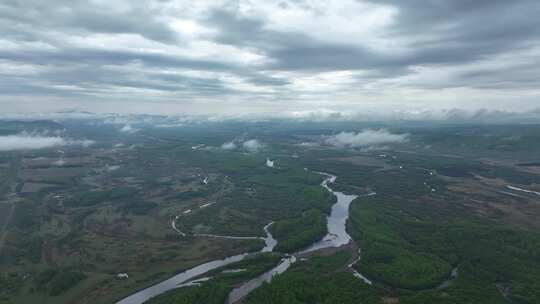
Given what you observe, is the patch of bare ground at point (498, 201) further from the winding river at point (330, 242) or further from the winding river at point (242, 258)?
the winding river at point (242, 258)

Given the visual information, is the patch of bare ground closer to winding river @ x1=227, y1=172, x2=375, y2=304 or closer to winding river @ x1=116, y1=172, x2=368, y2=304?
winding river @ x1=227, y1=172, x2=375, y2=304

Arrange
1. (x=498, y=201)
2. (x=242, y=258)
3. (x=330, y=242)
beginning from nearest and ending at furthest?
(x=242, y=258)
(x=330, y=242)
(x=498, y=201)

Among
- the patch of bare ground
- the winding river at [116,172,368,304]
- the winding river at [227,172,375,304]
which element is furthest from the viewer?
the patch of bare ground

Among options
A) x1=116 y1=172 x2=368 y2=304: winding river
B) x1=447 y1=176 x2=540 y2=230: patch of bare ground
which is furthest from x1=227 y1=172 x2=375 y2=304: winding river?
x1=447 y1=176 x2=540 y2=230: patch of bare ground

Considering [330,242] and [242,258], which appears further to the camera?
[330,242]

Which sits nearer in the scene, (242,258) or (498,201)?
(242,258)

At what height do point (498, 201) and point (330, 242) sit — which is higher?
point (498, 201)

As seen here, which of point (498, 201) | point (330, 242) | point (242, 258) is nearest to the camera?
point (242, 258)

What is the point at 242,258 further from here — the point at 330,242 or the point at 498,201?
the point at 498,201

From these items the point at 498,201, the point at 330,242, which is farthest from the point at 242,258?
the point at 498,201

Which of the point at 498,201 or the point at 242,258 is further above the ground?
the point at 498,201

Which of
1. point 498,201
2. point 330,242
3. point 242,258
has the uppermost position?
point 498,201

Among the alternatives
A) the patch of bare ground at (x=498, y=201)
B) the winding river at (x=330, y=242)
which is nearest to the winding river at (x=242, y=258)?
the winding river at (x=330, y=242)
